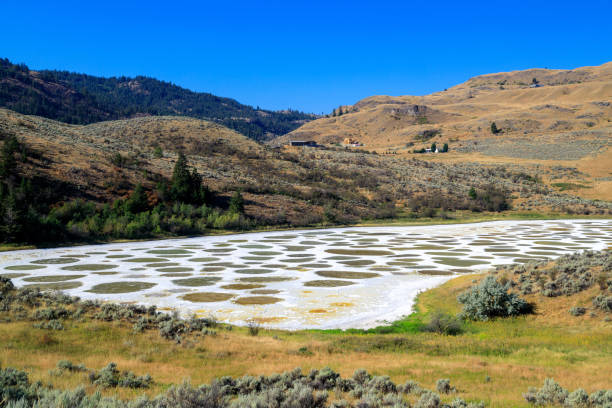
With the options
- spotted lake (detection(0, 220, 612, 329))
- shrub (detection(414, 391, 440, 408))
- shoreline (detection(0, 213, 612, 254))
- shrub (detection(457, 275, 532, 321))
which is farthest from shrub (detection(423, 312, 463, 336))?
shoreline (detection(0, 213, 612, 254))

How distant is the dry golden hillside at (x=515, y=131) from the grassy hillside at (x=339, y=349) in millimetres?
70374

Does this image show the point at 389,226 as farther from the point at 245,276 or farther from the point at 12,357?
the point at 12,357

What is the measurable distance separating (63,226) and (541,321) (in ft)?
100

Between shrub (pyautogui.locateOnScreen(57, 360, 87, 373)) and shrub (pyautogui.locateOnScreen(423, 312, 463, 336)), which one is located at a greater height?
shrub (pyautogui.locateOnScreen(57, 360, 87, 373))

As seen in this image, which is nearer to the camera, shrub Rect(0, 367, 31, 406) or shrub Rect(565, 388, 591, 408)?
shrub Rect(0, 367, 31, 406)

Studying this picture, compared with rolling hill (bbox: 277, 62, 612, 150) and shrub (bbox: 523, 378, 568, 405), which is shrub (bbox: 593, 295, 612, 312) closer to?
shrub (bbox: 523, 378, 568, 405)

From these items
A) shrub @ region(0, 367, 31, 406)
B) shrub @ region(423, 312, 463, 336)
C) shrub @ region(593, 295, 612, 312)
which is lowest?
shrub @ region(423, 312, 463, 336)

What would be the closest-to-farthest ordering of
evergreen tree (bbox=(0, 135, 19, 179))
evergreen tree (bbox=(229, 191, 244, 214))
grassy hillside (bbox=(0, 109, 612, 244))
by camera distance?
1. evergreen tree (bbox=(0, 135, 19, 179))
2. grassy hillside (bbox=(0, 109, 612, 244))
3. evergreen tree (bbox=(229, 191, 244, 214))

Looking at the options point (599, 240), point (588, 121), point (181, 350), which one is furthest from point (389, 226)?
point (588, 121)

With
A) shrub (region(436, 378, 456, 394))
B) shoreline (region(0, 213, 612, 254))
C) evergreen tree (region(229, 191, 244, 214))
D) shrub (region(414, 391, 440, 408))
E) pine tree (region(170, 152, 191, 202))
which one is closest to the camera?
shrub (region(414, 391, 440, 408))

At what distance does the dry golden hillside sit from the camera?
95.1 meters

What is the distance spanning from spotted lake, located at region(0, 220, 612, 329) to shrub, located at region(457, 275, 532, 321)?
2.30m

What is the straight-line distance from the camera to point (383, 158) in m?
94.1

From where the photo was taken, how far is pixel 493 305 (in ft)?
48.5
